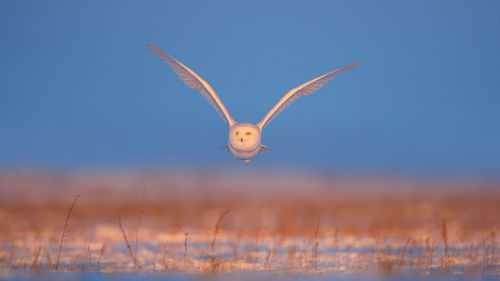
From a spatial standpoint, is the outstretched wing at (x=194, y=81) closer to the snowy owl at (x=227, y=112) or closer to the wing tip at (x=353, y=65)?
the snowy owl at (x=227, y=112)

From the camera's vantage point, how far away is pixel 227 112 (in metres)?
6.86

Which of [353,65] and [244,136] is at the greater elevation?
[353,65]

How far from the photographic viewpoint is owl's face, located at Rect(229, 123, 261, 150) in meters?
5.89

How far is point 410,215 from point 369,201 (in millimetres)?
9989

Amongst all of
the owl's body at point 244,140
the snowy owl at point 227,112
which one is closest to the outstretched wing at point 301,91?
the snowy owl at point 227,112

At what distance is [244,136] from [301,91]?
1.78 m

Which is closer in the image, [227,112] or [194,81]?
[227,112]

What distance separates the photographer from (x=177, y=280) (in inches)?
257

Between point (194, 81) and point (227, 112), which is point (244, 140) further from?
point (194, 81)

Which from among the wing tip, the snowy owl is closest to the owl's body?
the snowy owl

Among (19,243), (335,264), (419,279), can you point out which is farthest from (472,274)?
(19,243)

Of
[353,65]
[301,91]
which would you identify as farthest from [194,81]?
[353,65]

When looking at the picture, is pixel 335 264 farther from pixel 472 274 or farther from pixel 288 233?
pixel 288 233

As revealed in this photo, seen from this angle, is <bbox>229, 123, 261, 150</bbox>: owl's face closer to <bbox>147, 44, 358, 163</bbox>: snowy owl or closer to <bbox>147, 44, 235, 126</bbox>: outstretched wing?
<bbox>147, 44, 358, 163</bbox>: snowy owl
